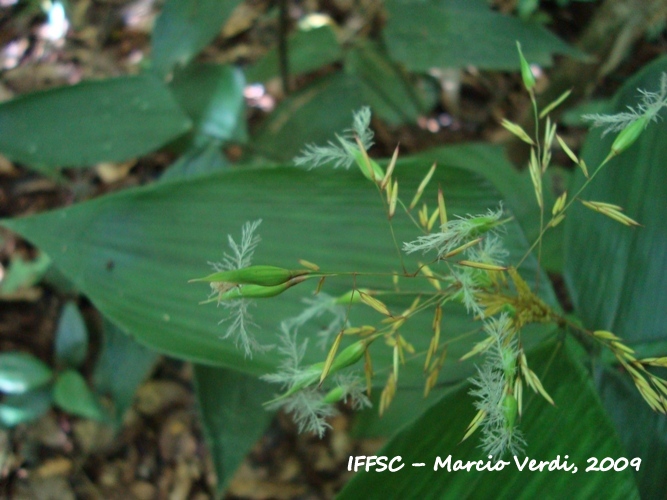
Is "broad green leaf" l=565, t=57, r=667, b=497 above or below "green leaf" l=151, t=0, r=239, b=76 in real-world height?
below

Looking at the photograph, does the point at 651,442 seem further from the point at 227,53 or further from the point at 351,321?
the point at 227,53

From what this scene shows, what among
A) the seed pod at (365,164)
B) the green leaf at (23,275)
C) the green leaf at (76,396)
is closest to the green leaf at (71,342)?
the green leaf at (76,396)

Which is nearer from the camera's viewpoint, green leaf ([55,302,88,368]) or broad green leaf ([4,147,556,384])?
broad green leaf ([4,147,556,384])

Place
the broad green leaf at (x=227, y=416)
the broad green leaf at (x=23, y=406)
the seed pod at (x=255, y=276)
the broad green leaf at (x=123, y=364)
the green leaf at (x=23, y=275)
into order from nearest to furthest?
the seed pod at (x=255, y=276) < the broad green leaf at (x=227, y=416) < the broad green leaf at (x=123, y=364) < the broad green leaf at (x=23, y=406) < the green leaf at (x=23, y=275)

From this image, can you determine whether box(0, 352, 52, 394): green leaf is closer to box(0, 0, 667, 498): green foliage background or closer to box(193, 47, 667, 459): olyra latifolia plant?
box(0, 0, 667, 498): green foliage background

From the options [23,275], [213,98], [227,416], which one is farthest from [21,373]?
[213,98]

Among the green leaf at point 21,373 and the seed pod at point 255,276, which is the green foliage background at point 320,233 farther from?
the seed pod at point 255,276

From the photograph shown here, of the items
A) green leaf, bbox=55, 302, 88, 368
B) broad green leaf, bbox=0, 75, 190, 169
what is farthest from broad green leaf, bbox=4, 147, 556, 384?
green leaf, bbox=55, 302, 88, 368
